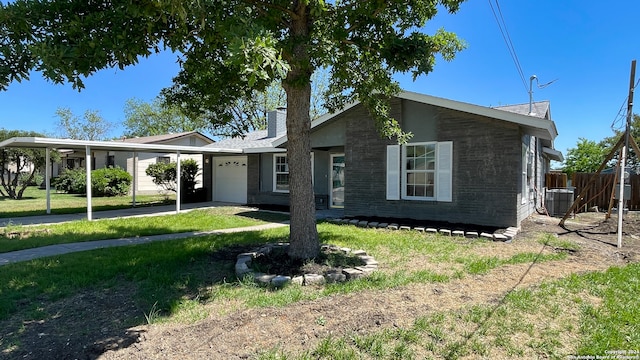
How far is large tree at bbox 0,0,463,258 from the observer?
3.45 m

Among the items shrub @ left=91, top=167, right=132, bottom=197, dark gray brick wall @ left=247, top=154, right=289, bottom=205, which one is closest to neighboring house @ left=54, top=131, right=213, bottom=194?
shrub @ left=91, top=167, right=132, bottom=197

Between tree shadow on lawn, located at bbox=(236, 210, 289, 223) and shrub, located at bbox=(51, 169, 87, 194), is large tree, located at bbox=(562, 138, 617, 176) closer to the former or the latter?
tree shadow on lawn, located at bbox=(236, 210, 289, 223)

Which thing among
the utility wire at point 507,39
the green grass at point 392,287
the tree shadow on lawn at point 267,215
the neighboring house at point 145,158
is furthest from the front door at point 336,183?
the neighboring house at point 145,158

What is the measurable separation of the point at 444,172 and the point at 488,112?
2.02 metres

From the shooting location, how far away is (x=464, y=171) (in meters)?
9.73

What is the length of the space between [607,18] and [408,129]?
870cm

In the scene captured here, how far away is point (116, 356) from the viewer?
3057mm

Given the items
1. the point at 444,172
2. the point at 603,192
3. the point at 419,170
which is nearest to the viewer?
the point at 444,172

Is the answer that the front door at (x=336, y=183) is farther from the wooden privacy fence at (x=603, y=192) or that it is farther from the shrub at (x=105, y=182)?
the shrub at (x=105, y=182)

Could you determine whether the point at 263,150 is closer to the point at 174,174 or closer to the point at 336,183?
the point at 336,183

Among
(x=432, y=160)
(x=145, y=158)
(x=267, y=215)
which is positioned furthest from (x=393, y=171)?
(x=145, y=158)

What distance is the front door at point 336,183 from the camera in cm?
1407

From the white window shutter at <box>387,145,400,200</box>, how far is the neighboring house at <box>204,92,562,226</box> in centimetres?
3

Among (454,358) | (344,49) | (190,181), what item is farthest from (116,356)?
(190,181)
